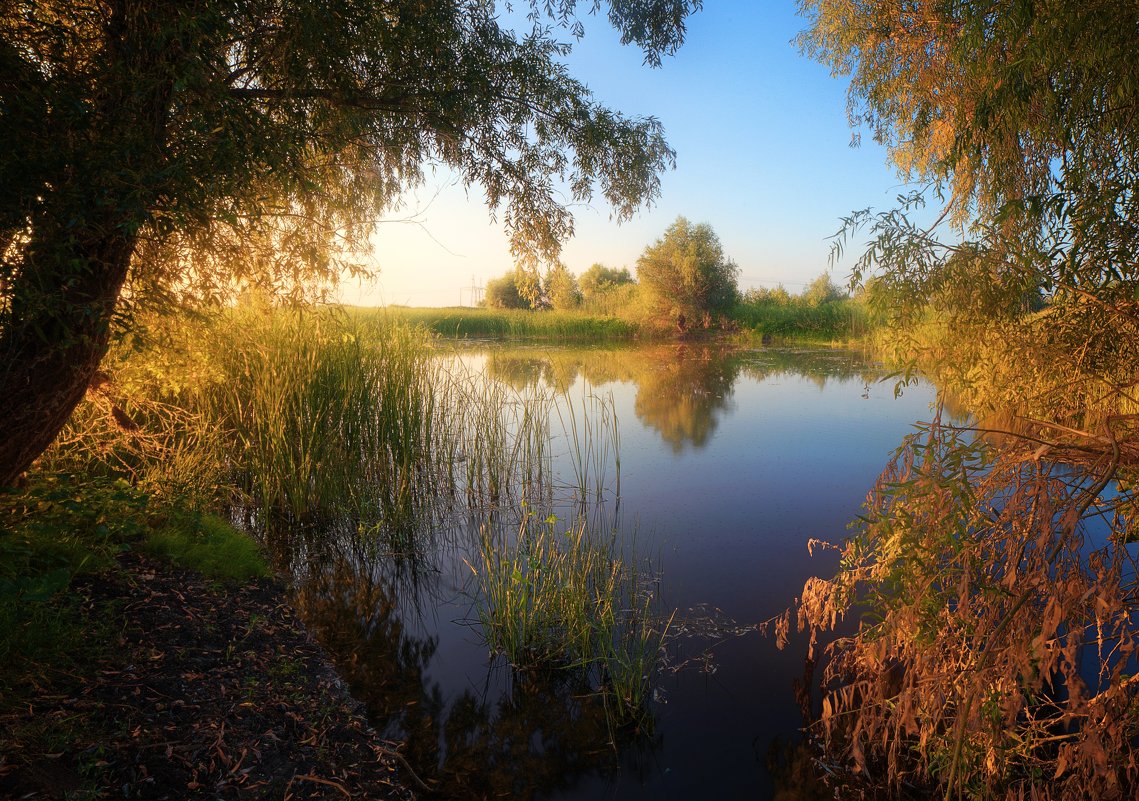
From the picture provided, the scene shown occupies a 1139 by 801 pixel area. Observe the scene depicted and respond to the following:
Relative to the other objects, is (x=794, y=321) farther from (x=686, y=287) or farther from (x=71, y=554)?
(x=71, y=554)

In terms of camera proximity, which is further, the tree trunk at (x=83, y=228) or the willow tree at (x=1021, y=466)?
the tree trunk at (x=83, y=228)

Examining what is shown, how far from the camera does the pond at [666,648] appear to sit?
2.96m

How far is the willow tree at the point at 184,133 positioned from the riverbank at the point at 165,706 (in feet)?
3.32

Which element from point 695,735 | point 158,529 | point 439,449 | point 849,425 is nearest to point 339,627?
point 158,529

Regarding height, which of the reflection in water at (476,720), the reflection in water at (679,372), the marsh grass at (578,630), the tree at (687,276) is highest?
the tree at (687,276)

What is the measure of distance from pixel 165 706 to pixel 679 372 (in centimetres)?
1690

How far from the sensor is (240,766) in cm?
237

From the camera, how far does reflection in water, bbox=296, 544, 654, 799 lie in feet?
9.43

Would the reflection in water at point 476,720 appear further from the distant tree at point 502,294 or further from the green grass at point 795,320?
the distant tree at point 502,294

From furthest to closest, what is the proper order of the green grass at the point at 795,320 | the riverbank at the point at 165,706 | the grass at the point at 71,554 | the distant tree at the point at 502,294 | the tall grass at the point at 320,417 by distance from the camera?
1. the distant tree at the point at 502,294
2. the green grass at the point at 795,320
3. the tall grass at the point at 320,417
4. the grass at the point at 71,554
5. the riverbank at the point at 165,706

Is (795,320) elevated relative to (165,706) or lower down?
elevated

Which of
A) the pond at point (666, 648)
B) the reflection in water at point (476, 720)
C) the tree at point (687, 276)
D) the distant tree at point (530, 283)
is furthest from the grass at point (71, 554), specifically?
the tree at point (687, 276)

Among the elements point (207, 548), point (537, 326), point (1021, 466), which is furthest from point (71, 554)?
point (537, 326)

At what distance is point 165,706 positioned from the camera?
256 centimetres
